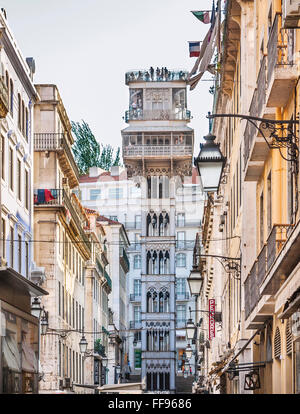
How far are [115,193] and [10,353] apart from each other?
120 meters

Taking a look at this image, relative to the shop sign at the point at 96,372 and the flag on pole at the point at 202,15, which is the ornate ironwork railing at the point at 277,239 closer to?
the flag on pole at the point at 202,15

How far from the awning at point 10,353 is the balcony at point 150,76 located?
360 feet

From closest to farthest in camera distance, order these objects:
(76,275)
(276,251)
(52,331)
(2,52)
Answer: (276,251), (2,52), (52,331), (76,275)

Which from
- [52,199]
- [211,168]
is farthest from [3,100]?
[211,168]

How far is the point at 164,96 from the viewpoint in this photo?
133 m

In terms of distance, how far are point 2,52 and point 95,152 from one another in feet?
324

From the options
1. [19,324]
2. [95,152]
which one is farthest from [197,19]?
[95,152]

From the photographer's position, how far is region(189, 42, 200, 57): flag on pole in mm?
41469

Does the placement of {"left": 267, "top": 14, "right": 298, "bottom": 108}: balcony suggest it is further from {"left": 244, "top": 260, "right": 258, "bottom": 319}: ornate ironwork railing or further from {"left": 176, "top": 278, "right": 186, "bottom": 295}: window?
{"left": 176, "top": 278, "right": 186, "bottom": 295}: window

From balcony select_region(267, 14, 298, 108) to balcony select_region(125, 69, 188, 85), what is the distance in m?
117

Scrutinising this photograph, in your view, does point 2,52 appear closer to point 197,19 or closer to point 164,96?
point 197,19

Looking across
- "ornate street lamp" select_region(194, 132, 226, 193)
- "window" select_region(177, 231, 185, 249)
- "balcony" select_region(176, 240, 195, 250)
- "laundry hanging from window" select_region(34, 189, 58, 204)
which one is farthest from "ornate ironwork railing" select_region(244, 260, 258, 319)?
"window" select_region(177, 231, 185, 249)

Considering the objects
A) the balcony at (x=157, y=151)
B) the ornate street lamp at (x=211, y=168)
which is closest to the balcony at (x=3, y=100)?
the ornate street lamp at (x=211, y=168)

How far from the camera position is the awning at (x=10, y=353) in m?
21.7
